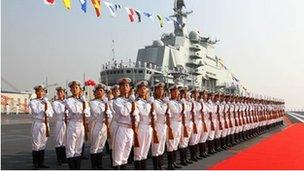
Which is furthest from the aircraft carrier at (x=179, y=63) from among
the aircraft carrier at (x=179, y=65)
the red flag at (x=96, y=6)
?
the red flag at (x=96, y=6)

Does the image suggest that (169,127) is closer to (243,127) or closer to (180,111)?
(180,111)

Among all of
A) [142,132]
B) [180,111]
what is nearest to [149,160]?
[180,111]

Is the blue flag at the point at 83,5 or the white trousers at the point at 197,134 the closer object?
the white trousers at the point at 197,134

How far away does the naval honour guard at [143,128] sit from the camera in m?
7.34

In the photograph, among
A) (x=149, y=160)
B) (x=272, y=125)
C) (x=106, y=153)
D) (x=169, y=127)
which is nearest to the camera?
(x=169, y=127)

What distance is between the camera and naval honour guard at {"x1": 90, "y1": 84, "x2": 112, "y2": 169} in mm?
8344

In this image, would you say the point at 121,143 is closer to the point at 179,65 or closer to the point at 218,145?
the point at 218,145

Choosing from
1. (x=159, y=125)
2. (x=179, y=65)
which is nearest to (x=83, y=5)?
(x=159, y=125)

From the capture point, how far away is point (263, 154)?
1070 centimetres

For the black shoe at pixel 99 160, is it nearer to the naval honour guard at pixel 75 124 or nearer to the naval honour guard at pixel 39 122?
the naval honour guard at pixel 75 124

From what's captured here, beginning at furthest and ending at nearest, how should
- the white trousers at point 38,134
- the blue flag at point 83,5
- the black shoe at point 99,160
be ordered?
1. the blue flag at point 83,5
2. the white trousers at point 38,134
3. the black shoe at point 99,160

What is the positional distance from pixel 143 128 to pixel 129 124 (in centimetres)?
44

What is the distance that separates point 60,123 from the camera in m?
9.18

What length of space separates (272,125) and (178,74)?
1919 centimetres
